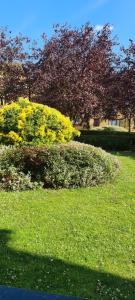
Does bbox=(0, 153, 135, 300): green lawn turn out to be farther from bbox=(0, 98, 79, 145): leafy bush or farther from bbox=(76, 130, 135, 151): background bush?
bbox=(76, 130, 135, 151): background bush

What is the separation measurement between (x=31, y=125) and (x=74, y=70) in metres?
8.36

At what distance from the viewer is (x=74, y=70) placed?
19.5 meters

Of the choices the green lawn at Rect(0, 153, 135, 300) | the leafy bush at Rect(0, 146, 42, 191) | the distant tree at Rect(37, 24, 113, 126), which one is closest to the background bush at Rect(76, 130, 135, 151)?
the distant tree at Rect(37, 24, 113, 126)

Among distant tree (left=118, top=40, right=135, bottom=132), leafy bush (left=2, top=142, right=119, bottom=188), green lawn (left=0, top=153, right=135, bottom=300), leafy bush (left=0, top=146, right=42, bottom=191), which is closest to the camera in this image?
green lawn (left=0, top=153, right=135, bottom=300)

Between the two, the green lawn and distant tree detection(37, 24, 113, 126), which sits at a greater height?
distant tree detection(37, 24, 113, 126)

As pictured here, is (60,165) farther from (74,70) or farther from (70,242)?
(74,70)

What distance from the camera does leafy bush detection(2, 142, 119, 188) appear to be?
9.61 metres

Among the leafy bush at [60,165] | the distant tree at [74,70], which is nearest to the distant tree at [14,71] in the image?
the distant tree at [74,70]

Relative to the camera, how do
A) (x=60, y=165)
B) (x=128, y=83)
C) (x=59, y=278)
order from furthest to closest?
(x=128, y=83) < (x=60, y=165) < (x=59, y=278)

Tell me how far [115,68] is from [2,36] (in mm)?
5516

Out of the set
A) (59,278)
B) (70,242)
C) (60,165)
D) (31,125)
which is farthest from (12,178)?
(59,278)

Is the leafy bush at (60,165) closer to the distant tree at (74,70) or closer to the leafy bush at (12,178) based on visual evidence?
the leafy bush at (12,178)

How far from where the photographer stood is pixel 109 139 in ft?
63.0

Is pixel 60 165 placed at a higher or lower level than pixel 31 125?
lower
